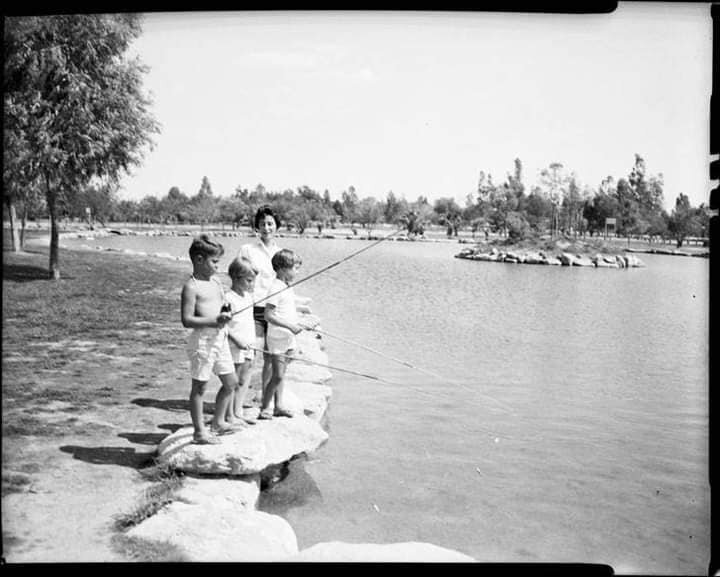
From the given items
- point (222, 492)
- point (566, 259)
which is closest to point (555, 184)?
point (222, 492)

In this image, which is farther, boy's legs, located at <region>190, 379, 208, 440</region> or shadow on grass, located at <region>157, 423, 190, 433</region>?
shadow on grass, located at <region>157, 423, 190, 433</region>

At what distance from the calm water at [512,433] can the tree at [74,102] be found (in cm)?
175

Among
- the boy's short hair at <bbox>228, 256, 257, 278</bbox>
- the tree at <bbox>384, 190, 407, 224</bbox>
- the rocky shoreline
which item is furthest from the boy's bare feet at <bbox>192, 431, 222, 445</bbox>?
the rocky shoreline

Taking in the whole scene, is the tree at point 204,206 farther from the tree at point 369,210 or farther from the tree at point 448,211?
the tree at point 448,211

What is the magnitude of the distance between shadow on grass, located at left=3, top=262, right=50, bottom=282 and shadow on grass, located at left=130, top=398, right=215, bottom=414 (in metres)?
3.57

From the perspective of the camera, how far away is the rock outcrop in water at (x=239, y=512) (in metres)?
2.90

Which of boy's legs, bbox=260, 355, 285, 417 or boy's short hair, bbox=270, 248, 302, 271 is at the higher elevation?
boy's short hair, bbox=270, 248, 302, 271

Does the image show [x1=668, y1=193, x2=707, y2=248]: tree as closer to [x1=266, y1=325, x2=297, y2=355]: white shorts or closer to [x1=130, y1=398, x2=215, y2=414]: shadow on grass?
[x1=266, y1=325, x2=297, y2=355]: white shorts

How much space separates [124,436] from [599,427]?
3.59m

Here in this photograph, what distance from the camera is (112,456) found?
12.1 feet

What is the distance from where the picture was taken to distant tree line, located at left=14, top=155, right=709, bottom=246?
450cm

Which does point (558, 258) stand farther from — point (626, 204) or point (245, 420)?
point (245, 420)

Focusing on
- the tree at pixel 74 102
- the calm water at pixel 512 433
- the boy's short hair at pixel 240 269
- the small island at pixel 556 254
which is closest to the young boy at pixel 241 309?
the boy's short hair at pixel 240 269

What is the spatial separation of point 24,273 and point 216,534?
639cm
